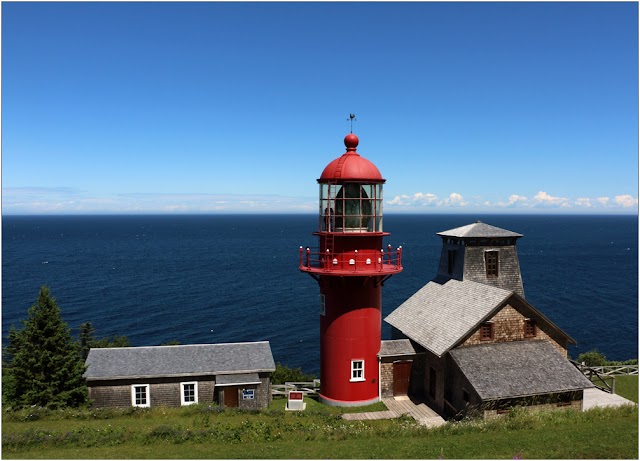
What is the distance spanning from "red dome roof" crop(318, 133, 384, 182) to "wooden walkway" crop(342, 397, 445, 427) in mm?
11630

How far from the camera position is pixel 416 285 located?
76125 millimetres

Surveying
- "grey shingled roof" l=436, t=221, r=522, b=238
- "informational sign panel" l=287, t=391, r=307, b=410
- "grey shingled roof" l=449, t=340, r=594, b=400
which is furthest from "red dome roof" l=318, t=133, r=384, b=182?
"informational sign panel" l=287, t=391, r=307, b=410

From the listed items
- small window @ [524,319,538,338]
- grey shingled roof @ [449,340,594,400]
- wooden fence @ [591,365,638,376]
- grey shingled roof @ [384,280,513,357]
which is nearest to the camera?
grey shingled roof @ [449,340,594,400]

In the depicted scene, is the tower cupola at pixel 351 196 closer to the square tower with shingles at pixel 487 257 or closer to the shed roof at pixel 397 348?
the shed roof at pixel 397 348

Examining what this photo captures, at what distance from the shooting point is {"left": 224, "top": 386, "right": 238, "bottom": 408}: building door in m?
22.8

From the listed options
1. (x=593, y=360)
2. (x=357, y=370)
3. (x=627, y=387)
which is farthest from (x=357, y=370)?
(x=593, y=360)

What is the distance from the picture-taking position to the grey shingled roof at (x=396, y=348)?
2422 cm

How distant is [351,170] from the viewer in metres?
22.0

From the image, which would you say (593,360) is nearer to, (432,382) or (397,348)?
(432,382)

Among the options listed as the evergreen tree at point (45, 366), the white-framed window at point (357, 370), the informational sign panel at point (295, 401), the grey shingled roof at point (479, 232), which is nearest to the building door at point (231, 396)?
the informational sign panel at point (295, 401)

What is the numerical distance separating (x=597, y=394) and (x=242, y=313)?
44533 mm

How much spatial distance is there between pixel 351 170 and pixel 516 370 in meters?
12.3

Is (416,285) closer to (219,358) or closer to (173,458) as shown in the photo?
(219,358)

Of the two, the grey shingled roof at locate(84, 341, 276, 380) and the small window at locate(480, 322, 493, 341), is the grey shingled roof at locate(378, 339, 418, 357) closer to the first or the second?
the small window at locate(480, 322, 493, 341)
